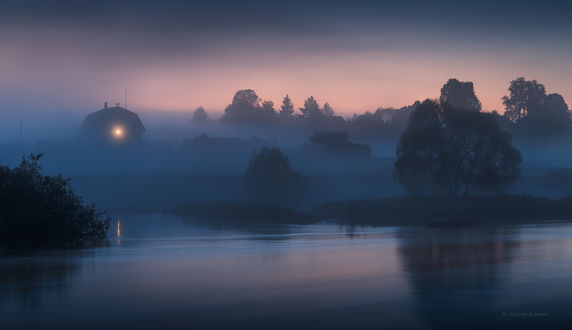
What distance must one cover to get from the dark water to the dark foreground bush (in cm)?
473

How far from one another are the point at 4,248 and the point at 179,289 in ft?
59.9

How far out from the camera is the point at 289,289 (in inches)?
675

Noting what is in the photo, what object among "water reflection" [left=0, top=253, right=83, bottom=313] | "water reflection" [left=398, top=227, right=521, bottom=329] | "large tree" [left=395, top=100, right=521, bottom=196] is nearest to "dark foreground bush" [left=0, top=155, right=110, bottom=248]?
"water reflection" [left=0, top=253, right=83, bottom=313]

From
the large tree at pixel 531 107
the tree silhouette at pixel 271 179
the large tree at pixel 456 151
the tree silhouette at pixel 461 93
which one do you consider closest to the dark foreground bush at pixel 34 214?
the large tree at pixel 456 151

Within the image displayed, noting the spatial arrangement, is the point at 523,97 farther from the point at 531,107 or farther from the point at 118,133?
the point at 118,133

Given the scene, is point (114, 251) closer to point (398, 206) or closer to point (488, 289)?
point (488, 289)

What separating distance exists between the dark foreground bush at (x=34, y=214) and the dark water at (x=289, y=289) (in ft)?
15.5

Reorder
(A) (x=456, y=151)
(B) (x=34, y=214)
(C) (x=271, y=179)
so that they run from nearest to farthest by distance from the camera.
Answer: (B) (x=34, y=214) → (A) (x=456, y=151) → (C) (x=271, y=179)

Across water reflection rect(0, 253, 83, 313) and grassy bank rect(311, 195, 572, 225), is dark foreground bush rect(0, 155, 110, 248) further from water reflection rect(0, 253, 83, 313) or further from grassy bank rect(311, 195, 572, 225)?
grassy bank rect(311, 195, 572, 225)

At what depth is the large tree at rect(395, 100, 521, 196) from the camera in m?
84.3

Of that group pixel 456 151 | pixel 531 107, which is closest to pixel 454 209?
pixel 456 151

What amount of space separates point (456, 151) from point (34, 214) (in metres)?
64.2

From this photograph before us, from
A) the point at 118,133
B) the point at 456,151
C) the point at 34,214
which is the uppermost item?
the point at 118,133

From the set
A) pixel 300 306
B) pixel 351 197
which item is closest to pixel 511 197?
pixel 351 197
